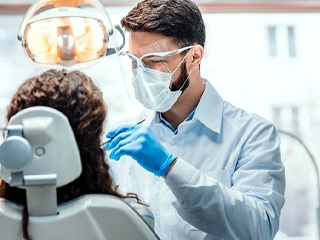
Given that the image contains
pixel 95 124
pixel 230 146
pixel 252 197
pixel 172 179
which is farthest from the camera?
pixel 230 146

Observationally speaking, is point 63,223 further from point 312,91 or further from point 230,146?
point 312,91

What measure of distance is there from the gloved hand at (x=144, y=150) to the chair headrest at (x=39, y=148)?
0.50m

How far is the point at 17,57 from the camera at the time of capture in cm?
397

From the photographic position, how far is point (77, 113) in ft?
4.86

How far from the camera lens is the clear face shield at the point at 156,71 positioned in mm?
2242

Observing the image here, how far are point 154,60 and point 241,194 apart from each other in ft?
1.91

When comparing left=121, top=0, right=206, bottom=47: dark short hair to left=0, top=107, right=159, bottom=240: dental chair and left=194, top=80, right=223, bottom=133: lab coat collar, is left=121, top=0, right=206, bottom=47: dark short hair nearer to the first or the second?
left=194, top=80, right=223, bottom=133: lab coat collar

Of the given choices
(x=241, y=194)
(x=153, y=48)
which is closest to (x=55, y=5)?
(x=153, y=48)

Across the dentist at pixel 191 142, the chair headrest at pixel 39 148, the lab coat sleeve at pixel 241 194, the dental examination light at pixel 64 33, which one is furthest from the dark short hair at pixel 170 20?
the chair headrest at pixel 39 148

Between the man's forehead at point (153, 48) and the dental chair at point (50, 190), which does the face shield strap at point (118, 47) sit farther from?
the dental chair at point (50, 190)

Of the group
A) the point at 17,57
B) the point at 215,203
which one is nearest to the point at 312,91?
the point at 17,57

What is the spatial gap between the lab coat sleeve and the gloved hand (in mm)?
41

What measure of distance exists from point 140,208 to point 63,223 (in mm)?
214

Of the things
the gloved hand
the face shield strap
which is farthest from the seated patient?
the face shield strap
